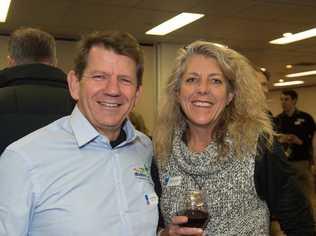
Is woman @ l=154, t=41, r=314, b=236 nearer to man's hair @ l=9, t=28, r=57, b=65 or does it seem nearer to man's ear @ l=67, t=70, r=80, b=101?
man's ear @ l=67, t=70, r=80, b=101

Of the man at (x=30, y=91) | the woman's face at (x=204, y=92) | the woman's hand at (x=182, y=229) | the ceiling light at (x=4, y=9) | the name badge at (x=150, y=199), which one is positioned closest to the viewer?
the woman's hand at (x=182, y=229)

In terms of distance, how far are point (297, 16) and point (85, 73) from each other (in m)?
5.53

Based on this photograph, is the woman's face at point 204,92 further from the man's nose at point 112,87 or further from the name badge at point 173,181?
the man's nose at point 112,87

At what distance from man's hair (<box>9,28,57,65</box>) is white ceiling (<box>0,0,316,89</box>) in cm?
315

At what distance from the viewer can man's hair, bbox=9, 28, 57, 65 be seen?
8.80ft

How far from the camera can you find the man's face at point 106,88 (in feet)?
5.11

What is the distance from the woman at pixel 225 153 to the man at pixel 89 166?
221mm

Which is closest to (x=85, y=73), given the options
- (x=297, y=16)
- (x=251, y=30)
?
(x=297, y=16)

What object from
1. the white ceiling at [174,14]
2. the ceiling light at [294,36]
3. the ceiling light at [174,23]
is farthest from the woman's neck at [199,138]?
the ceiling light at [294,36]

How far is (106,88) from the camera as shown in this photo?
1.56 meters

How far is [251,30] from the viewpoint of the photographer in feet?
24.5

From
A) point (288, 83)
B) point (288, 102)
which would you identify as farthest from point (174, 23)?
point (288, 83)

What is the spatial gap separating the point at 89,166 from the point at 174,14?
521 cm

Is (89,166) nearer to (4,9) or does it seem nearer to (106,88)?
(106,88)
